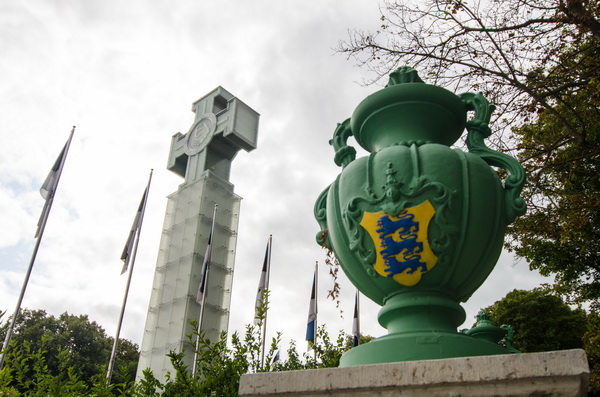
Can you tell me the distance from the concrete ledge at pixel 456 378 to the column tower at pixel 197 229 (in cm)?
2096

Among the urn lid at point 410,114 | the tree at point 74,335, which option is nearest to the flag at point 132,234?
the urn lid at point 410,114

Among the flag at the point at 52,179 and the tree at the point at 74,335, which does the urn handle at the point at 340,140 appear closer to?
the flag at the point at 52,179

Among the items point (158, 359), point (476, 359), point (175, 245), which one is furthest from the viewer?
point (175, 245)

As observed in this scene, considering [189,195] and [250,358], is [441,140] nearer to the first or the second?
[250,358]

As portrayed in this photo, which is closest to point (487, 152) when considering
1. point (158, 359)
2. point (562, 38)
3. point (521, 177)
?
point (521, 177)

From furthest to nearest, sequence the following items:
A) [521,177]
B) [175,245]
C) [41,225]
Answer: [175,245] < [41,225] < [521,177]

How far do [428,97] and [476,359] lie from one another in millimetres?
1453

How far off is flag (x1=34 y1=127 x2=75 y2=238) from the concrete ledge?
10791mm

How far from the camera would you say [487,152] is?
2.59 m

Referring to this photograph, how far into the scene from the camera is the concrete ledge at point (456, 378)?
4.91ft

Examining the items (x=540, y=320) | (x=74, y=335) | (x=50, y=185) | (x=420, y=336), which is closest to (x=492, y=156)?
(x=420, y=336)

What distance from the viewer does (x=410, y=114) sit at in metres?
2.66

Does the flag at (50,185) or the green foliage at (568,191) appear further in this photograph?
the flag at (50,185)

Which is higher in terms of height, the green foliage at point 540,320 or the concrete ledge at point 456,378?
the green foliage at point 540,320
